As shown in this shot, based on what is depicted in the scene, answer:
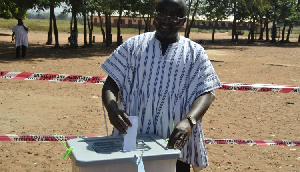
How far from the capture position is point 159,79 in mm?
2498

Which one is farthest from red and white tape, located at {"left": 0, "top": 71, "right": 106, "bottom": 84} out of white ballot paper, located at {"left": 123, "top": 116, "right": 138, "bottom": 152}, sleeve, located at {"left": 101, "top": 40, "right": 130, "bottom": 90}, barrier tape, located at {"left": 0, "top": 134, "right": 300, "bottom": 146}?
white ballot paper, located at {"left": 123, "top": 116, "right": 138, "bottom": 152}

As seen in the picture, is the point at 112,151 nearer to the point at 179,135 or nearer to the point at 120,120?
the point at 120,120

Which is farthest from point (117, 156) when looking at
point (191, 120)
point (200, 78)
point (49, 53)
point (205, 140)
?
point (49, 53)

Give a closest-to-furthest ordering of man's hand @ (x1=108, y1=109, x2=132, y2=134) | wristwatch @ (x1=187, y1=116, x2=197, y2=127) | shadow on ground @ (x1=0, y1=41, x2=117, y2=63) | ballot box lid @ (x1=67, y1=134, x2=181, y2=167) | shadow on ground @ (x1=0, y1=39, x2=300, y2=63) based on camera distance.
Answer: ballot box lid @ (x1=67, y1=134, x2=181, y2=167) → man's hand @ (x1=108, y1=109, x2=132, y2=134) → wristwatch @ (x1=187, y1=116, x2=197, y2=127) → shadow on ground @ (x1=0, y1=41, x2=117, y2=63) → shadow on ground @ (x1=0, y1=39, x2=300, y2=63)

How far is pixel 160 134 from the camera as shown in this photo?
2.53 m

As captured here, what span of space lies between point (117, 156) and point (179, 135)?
0.41m

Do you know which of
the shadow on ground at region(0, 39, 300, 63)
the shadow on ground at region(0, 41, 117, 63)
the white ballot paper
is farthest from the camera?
the shadow on ground at region(0, 39, 300, 63)

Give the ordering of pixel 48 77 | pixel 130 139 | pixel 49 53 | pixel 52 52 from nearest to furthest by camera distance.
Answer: pixel 130 139, pixel 48 77, pixel 49 53, pixel 52 52

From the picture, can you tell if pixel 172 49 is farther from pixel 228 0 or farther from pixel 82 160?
pixel 228 0

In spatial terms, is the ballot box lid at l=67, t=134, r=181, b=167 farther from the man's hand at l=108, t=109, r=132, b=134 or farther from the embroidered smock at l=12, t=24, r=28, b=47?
the embroidered smock at l=12, t=24, r=28, b=47

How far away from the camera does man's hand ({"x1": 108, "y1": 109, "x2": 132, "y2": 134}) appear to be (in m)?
2.17

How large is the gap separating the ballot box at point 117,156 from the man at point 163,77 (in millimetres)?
323

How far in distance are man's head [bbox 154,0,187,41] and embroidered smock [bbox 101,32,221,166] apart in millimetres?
60

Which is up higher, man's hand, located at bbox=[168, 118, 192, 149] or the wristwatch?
the wristwatch
